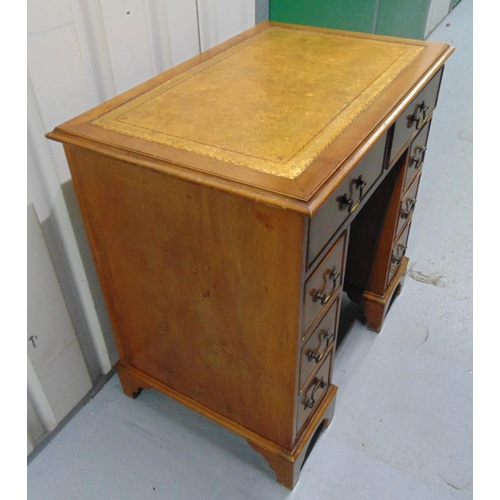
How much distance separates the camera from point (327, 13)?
2.39m

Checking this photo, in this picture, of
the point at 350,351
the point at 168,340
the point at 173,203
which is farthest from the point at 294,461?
the point at 173,203

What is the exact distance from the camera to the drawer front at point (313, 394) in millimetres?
1172

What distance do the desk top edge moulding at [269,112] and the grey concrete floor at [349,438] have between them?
86 centimetres

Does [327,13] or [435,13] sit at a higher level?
[327,13]

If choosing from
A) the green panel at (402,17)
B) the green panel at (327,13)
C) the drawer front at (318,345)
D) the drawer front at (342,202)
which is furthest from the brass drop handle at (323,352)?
the green panel at (402,17)

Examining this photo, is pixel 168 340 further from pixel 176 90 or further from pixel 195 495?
pixel 176 90

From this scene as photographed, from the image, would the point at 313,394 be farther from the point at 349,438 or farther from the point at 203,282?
the point at 203,282

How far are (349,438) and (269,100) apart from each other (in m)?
0.96

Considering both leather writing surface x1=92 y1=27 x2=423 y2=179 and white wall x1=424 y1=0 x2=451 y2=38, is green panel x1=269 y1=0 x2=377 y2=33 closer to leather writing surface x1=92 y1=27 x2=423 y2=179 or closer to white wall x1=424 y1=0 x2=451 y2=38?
leather writing surface x1=92 y1=27 x2=423 y2=179

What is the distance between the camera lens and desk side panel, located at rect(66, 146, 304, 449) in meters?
0.89

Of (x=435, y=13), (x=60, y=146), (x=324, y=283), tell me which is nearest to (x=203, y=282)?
(x=324, y=283)

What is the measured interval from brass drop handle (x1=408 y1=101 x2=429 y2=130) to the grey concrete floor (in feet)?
2.43

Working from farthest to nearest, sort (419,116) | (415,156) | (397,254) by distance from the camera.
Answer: (397,254), (415,156), (419,116)

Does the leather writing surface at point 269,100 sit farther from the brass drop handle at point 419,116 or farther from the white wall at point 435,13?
the white wall at point 435,13
